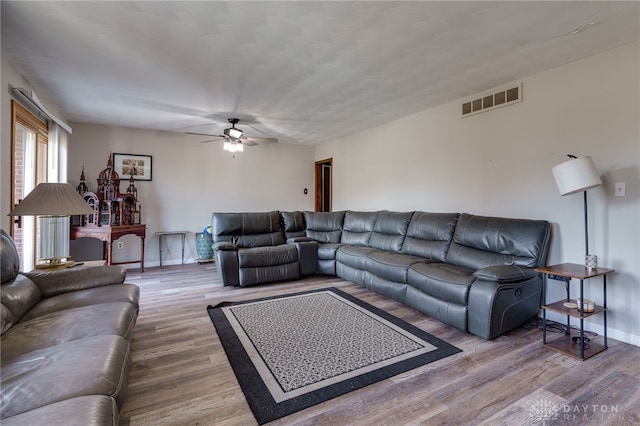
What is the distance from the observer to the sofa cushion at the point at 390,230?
4.11m

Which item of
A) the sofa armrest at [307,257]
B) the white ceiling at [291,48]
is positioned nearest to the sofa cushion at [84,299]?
the white ceiling at [291,48]

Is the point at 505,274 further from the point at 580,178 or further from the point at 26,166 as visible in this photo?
the point at 26,166

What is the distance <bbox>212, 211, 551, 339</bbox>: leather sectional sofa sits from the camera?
100 inches

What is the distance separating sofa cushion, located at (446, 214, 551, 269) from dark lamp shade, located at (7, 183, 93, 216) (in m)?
3.71

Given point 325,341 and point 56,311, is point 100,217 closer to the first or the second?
point 56,311

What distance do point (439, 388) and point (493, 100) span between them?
310cm

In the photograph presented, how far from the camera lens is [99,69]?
2857 millimetres

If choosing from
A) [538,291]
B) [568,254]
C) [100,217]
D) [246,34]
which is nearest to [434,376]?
[538,291]

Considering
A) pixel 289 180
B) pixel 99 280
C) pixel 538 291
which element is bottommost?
pixel 538 291

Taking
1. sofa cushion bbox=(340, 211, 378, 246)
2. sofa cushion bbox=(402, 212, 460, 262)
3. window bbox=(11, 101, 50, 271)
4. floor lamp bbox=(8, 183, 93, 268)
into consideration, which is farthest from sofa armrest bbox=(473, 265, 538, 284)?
window bbox=(11, 101, 50, 271)

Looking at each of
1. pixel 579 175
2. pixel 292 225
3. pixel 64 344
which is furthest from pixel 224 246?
pixel 579 175

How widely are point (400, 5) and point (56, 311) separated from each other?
2.99 meters

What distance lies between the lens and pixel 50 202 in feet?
7.76

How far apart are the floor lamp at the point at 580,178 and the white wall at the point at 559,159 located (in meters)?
0.28
